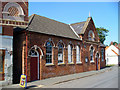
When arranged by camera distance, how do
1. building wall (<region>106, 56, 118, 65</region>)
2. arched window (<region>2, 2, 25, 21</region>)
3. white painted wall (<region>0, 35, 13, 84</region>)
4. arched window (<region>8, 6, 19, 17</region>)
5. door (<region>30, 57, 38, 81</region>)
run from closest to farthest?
white painted wall (<region>0, 35, 13, 84</region>)
arched window (<region>2, 2, 25, 21</region>)
arched window (<region>8, 6, 19, 17</region>)
door (<region>30, 57, 38, 81</region>)
building wall (<region>106, 56, 118, 65</region>)

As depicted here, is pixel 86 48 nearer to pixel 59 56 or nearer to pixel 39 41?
pixel 59 56

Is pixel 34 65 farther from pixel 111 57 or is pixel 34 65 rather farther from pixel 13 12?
pixel 111 57

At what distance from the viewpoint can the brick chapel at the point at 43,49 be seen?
43.1 ft

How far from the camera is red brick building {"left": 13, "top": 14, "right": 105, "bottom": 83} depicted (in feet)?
43.5

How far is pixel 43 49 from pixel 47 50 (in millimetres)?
770

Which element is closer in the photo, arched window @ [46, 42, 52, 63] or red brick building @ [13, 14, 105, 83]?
red brick building @ [13, 14, 105, 83]

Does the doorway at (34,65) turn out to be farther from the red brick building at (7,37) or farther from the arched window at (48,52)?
the red brick building at (7,37)

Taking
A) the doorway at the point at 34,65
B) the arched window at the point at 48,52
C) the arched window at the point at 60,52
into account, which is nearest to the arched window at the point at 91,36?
the arched window at the point at 60,52

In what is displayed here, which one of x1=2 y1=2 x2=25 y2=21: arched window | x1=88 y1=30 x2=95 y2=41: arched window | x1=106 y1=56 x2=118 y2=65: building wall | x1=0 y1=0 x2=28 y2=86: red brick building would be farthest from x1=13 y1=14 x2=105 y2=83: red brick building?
x1=106 y1=56 x2=118 y2=65: building wall

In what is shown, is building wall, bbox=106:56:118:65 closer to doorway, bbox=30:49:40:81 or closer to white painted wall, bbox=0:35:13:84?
doorway, bbox=30:49:40:81

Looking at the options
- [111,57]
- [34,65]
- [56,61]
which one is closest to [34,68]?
[34,65]

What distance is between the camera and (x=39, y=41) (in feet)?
47.3

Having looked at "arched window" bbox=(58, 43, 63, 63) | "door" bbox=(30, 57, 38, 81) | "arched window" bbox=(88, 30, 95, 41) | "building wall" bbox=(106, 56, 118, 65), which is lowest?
"building wall" bbox=(106, 56, 118, 65)

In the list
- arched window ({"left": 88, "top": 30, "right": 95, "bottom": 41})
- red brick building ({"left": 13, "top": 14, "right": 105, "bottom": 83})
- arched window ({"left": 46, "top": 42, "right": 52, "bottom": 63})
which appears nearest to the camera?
red brick building ({"left": 13, "top": 14, "right": 105, "bottom": 83})
